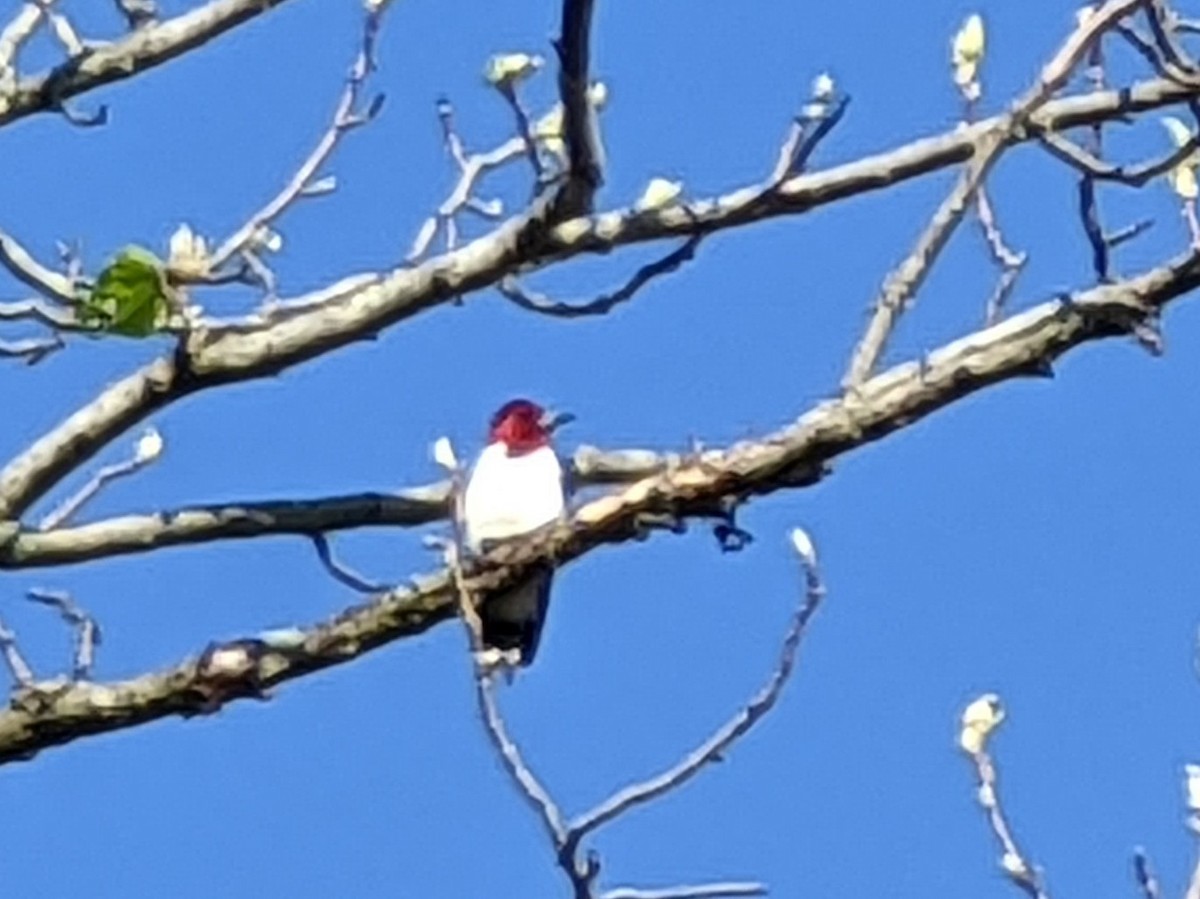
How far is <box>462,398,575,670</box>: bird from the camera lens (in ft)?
15.6

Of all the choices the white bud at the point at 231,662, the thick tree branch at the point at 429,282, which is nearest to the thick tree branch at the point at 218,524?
the thick tree branch at the point at 429,282

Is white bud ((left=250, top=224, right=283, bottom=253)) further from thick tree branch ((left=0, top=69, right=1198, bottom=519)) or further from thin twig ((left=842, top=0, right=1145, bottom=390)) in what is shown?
thin twig ((left=842, top=0, right=1145, bottom=390))

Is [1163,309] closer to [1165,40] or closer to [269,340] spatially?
[1165,40]

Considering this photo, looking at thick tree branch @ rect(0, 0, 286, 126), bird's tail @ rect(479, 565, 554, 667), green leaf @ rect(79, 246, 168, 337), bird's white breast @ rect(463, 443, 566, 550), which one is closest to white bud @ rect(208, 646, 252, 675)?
bird's tail @ rect(479, 565, 554, 667)

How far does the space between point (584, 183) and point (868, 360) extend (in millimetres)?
673

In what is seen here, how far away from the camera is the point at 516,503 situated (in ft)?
18.6

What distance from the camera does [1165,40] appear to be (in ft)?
14.0

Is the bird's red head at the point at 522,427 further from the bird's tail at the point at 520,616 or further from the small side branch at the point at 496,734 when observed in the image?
the small side branch at the point at 496,734

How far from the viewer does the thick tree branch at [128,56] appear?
17.8 ft

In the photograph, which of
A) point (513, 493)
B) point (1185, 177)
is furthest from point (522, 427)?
point (1185, 177)

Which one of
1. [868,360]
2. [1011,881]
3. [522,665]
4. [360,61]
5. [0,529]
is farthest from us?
[522,665]

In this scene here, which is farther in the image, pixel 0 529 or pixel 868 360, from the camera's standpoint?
pixel 0 529

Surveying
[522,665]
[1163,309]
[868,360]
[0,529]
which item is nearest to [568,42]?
[868,360]

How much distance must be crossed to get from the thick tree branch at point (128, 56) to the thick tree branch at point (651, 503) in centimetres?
140
